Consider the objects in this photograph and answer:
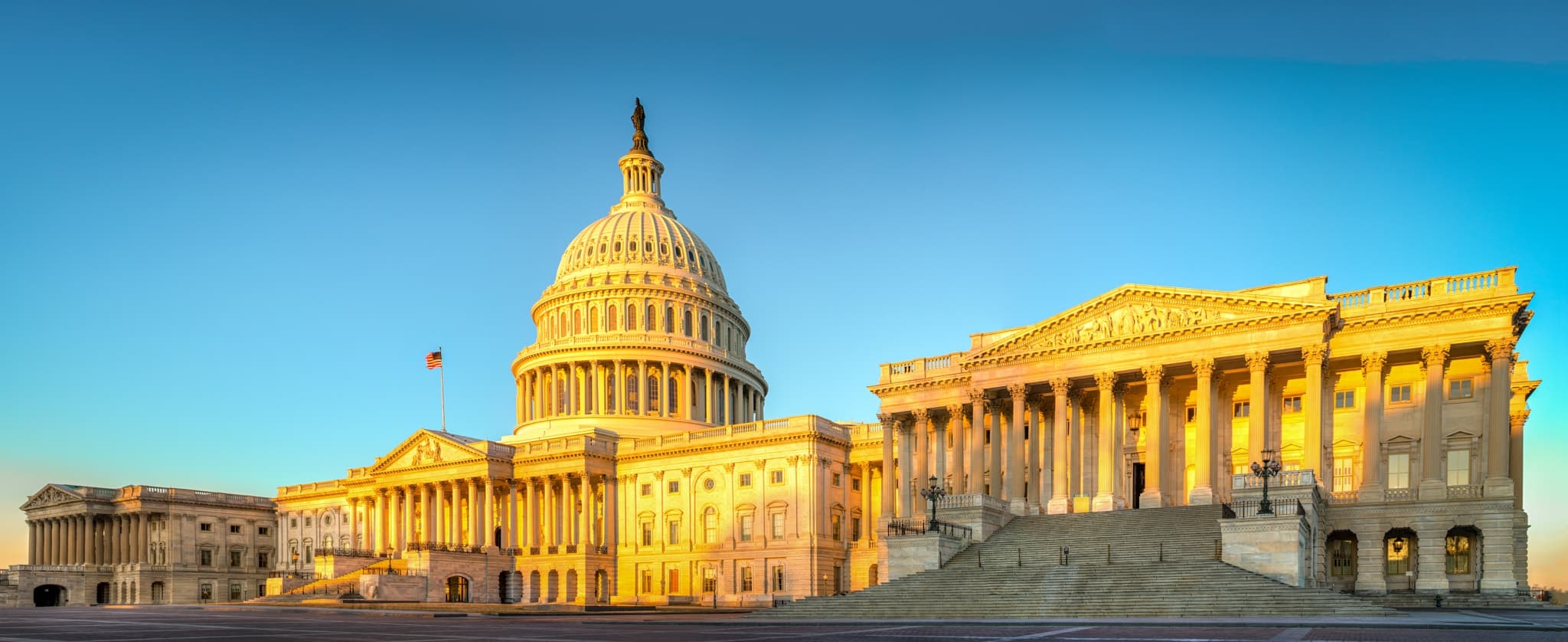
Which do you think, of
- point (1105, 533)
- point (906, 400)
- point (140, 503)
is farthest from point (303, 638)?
point (140, 503)

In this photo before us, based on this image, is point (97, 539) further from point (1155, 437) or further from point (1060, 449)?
point (1155, 437)

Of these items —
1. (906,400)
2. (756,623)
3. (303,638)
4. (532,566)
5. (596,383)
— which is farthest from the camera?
(596,383)

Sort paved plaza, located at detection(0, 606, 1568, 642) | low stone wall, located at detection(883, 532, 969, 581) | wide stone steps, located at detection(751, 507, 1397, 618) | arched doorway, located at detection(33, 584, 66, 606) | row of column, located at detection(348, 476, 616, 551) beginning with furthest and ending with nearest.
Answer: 1. arched doorway, located at detection(33, 584, 66, 606)
2. row of column, located at detection(348, 476, 616, 551)
3. low stone wall, located at detection(883, 532, 969, 581)
4. wide stone steps, located at detection(751, 507, 1397, 618)
5. paved plaza, located at detection(0, 606, 1568, 642)

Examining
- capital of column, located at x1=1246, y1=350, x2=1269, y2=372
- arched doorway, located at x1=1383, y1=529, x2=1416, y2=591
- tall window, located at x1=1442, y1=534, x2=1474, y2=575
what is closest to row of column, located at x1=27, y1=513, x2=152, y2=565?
capital of column, located at x1=1246, y1=350, x2=1269, y2=372

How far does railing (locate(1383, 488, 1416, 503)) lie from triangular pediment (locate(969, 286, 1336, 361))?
28.0 ft

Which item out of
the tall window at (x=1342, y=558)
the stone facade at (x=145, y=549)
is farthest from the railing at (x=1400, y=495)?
the stone facade at (x=145, y=549)

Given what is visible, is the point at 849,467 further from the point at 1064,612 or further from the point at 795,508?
the point at 1064,612

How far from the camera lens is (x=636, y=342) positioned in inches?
4306

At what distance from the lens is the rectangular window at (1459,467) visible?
50812 millimetres

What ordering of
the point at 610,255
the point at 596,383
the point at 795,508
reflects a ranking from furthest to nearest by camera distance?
the point at 610,255 < the point at 596,383 < the point at 795,508

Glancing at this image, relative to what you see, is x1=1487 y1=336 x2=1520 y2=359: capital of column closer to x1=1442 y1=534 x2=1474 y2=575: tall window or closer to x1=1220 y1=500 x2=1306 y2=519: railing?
x1=1442 y1=534 x2=1474 y2=575: tall window

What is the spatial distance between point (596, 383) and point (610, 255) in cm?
1537

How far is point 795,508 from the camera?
3145 inches

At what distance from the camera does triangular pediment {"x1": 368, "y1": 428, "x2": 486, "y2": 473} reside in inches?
3723
